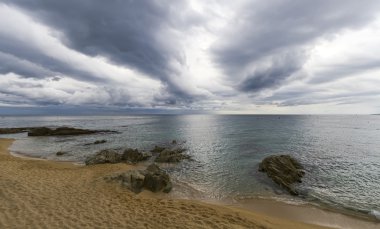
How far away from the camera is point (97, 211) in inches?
421

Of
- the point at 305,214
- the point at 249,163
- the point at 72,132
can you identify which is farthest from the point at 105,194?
the point at 72,132

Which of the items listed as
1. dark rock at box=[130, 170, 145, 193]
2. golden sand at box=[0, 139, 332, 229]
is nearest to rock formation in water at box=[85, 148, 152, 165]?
golden sand at box=[0, 139, 332, 229]

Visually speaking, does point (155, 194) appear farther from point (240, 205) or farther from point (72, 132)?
point (72, 132)

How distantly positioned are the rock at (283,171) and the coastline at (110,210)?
4.08m

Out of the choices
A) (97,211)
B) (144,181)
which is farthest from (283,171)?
(97,211)

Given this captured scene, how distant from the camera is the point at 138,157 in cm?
2842

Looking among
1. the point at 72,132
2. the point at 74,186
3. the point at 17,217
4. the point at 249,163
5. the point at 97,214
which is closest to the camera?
the point at 17,217

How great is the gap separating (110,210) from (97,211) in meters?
0.64

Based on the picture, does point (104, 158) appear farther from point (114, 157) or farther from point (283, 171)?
point (283, 171)

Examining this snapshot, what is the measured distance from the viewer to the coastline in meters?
9.61

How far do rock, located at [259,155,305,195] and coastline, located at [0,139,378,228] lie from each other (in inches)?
161

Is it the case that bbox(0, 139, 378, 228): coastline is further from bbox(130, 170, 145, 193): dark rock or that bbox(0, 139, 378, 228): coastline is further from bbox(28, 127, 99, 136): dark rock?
bbox(28, 127, 99, 136): dark rock

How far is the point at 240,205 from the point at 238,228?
5.53 meters

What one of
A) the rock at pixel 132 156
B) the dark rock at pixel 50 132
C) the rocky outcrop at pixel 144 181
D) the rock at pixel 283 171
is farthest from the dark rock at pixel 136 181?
the dark rock at pixel 50 132
